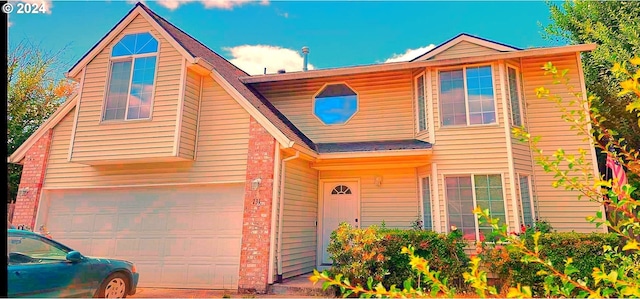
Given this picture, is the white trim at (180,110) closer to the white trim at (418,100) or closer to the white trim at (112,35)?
the white trim at (112,35)

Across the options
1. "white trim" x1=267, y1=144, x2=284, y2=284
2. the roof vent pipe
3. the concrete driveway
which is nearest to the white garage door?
the concrete driveway

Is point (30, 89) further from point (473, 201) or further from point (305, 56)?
point (473, 201)

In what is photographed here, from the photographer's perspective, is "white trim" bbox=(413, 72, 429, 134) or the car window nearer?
the car window

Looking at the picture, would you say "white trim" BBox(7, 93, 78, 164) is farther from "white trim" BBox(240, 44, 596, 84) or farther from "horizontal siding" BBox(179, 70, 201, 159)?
"white trim" BBox(240, 44, 596, 84)

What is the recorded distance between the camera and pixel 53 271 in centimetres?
508

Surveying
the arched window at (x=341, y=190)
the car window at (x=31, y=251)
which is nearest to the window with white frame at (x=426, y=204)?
the arched window at (x=341, y=190)

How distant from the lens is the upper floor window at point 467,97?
8.63m

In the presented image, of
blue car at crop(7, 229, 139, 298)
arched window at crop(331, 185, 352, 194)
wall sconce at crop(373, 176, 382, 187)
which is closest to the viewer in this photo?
blue car at crop(7, 229, 139, 298)

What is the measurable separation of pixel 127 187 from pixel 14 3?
4.44m

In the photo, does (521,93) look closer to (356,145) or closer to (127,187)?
(356,145)

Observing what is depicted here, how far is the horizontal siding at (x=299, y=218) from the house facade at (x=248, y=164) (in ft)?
0.17

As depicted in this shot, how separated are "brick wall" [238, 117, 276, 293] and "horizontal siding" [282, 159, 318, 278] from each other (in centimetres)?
59

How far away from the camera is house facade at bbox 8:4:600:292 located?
26.2 feet

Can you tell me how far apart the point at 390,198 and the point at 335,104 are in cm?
316
